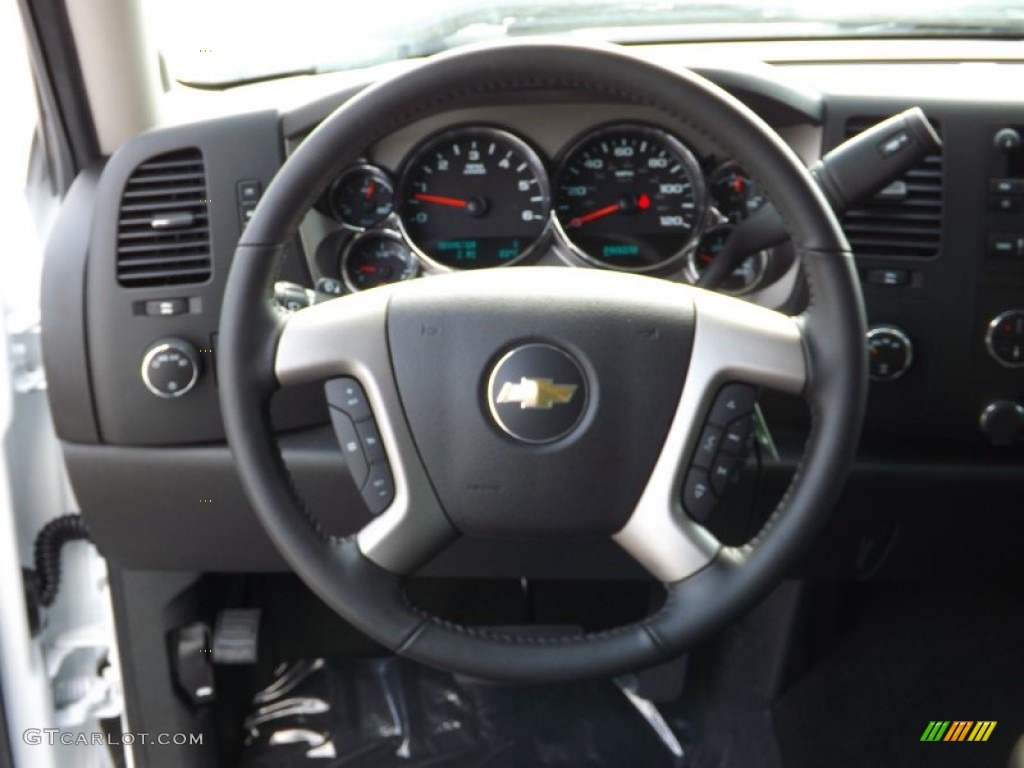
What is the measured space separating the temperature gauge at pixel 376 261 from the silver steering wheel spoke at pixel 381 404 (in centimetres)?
35

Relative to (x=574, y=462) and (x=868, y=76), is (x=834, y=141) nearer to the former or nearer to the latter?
(x=868, y=76)

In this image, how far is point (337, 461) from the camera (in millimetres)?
1345

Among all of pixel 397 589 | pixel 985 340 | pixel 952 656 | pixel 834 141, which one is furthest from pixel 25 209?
pixel 952 656

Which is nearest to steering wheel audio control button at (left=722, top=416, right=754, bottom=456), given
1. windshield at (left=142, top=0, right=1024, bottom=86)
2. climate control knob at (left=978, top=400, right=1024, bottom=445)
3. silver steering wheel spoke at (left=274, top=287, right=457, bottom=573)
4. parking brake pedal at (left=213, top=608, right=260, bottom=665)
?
silver steering wheel spoke at (left=274, top=287, right=457, bottom=573)

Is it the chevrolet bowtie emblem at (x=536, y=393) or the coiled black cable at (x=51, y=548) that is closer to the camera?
the chevrolet bowtie emblem at (x=536, y=393)

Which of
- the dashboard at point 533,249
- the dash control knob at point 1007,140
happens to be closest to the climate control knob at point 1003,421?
the dashboard at point 533,249

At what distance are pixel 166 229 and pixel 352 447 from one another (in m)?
0.47

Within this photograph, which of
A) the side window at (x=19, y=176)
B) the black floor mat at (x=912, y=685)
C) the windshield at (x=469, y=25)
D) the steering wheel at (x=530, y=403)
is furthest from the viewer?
the black floor mat at (x=912, y=685)

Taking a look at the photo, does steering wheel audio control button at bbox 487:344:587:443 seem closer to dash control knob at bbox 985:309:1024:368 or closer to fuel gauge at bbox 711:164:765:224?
fuel gauge at bbox 711:164:765:224

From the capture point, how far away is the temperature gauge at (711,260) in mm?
1331

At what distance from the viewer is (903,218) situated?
4.27 ft

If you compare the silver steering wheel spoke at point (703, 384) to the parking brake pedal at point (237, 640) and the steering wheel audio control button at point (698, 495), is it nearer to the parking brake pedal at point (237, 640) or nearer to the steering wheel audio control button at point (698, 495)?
the steering wheel audio control button at point (698, 495)

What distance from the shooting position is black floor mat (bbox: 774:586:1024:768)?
168 cm

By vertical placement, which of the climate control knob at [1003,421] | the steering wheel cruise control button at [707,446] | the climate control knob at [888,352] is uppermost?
the steering wheel cruise control button at [707,446]
